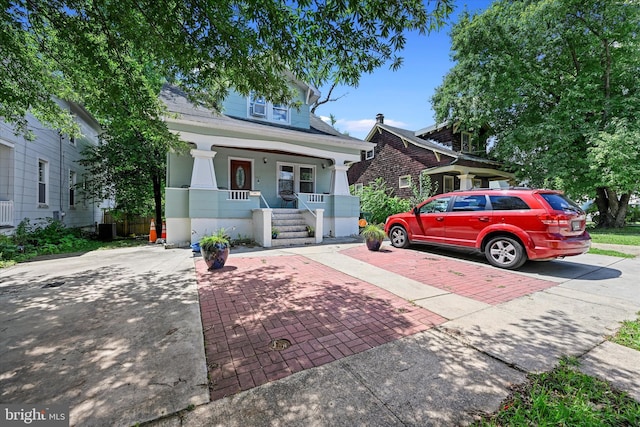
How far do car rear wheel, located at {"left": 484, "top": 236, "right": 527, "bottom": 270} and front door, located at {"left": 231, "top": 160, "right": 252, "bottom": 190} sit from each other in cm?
905

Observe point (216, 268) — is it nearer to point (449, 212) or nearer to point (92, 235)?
point (449, 212)

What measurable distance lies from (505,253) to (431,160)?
1082cm

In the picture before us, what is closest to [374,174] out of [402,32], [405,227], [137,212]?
[405,227]

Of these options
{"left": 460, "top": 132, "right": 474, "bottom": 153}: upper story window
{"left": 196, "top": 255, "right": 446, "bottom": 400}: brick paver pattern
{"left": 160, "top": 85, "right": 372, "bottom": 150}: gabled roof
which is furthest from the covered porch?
{"left": 460, "top": 132, "right": 474, "bottom": 153}: upper story window

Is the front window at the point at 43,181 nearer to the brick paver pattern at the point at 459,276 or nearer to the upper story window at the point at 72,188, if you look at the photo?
the upper story window at the point at 72,188

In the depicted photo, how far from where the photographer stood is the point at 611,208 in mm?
14586

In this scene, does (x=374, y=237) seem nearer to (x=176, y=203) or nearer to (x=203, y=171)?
(x=203, y=171)

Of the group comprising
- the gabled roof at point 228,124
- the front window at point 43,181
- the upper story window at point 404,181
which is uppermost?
the gabled roof at point 228,124

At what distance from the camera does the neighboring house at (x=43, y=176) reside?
8.61 metres

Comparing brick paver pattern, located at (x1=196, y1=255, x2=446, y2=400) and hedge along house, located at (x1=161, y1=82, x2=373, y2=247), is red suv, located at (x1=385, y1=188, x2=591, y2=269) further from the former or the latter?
hedge along house, located at (x1=161, y1=82, x2=373, y2=247)

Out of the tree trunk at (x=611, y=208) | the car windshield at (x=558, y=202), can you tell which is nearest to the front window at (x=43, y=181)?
the car windshield at (x=558, y=202)

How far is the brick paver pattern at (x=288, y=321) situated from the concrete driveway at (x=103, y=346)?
0.21 metres

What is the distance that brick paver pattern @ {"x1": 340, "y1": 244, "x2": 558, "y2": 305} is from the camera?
4.34 m

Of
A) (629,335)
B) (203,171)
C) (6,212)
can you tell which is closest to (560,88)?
(629,335)
